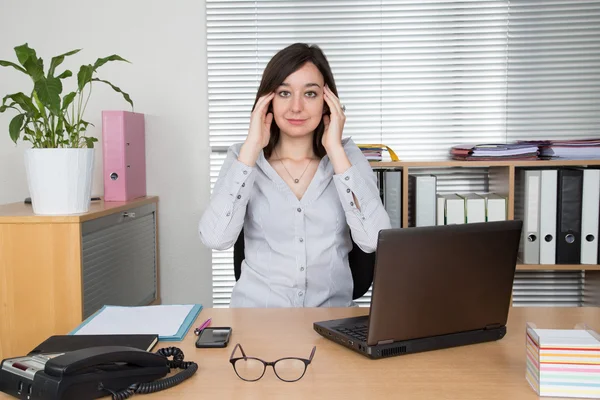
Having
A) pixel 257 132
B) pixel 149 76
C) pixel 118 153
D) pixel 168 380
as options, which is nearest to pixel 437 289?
pixel 168 380

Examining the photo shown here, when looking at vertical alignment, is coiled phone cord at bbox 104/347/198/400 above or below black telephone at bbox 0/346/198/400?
below

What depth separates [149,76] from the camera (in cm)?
311

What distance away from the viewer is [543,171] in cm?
280

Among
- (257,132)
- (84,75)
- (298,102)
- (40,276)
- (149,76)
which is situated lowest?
(40,276)

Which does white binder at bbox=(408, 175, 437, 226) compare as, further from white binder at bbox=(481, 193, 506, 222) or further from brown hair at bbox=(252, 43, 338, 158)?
brown hair at bbox=(252, 43, 338, 158)

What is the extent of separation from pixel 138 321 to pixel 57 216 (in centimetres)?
85

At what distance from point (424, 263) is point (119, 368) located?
0.61m

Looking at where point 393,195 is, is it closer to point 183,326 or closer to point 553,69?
point 553,69

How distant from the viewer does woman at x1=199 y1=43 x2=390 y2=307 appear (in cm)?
200

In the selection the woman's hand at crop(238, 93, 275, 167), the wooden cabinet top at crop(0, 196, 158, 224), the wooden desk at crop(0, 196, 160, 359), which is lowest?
the wooden desk at crop(0, 196, 160, 359)

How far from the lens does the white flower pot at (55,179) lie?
219 cm

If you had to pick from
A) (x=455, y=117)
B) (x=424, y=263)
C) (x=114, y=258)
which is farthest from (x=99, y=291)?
(x=455, y=117)

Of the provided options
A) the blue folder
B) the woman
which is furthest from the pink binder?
the blue folder

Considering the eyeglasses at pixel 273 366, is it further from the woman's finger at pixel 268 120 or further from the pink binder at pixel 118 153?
the pink binder at pixel 118 153
